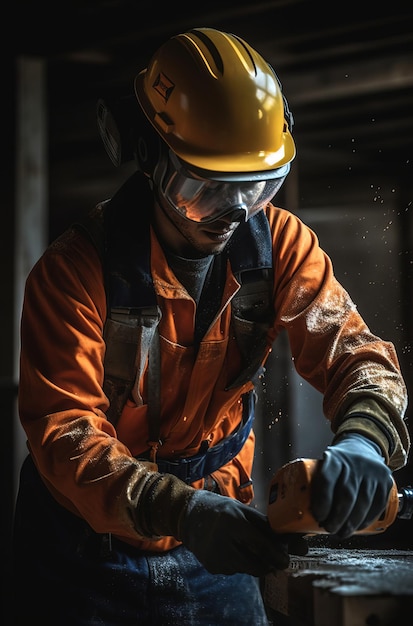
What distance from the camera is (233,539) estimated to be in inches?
70.2

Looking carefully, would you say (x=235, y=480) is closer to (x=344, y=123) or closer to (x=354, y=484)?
(x=354, y=484)

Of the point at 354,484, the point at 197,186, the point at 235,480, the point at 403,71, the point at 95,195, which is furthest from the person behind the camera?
the point at 95,195

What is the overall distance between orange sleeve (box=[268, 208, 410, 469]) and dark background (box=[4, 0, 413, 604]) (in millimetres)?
1601

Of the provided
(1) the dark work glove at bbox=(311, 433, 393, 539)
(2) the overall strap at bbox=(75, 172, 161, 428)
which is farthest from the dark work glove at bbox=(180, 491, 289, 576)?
(2) the overall strap at bbox=(75, 172, 161, 428)

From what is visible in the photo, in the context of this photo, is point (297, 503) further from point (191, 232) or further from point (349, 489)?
point (191, 232)

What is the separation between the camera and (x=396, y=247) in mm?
4332

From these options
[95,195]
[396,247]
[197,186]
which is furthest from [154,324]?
[95,195]

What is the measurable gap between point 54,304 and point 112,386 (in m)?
0.26

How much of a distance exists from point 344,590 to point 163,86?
4.00ft

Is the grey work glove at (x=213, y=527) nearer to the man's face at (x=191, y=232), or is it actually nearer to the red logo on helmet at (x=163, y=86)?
the man's face at (x=191, y=232)

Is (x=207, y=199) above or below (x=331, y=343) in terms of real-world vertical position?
above

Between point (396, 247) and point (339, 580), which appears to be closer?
point (339, 580)

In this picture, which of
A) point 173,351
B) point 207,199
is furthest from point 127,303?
point 207,199

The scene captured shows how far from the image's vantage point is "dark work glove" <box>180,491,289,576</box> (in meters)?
1.78
